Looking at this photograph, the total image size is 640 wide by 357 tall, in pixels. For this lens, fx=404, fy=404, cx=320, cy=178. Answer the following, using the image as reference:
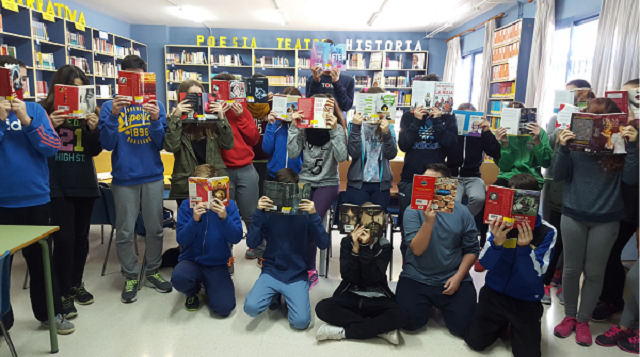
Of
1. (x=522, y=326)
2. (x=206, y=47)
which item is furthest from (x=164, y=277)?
(x=206, y=47)

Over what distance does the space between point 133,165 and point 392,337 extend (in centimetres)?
200

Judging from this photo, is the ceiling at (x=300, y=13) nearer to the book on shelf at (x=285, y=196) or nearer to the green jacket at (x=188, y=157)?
the green jacket at (x=188, y=157)

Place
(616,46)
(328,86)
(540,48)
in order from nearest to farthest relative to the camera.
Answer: (328,86) < (616,46) < (540,48)

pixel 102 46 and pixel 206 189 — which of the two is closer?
pixel 206 189

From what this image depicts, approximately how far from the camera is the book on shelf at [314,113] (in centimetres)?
288

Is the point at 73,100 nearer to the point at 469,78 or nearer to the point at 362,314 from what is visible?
the point at 362,314

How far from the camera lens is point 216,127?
3.07 metres

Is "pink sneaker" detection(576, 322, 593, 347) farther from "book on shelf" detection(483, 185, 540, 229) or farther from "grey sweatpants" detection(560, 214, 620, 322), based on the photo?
"book on shelf" detection(483, 185, 540, 229)

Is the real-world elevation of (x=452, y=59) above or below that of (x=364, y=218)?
above

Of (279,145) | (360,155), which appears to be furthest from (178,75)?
(360,155)

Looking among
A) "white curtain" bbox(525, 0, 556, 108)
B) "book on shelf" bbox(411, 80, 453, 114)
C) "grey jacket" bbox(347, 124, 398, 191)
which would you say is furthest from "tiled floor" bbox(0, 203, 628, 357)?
"white curtain" bbox(525, 0, 556, 108)

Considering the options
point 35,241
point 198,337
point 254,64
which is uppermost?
point 254,64

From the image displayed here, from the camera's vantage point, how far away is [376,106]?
2.91 metres

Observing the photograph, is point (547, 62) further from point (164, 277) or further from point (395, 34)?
point (164, 277)
